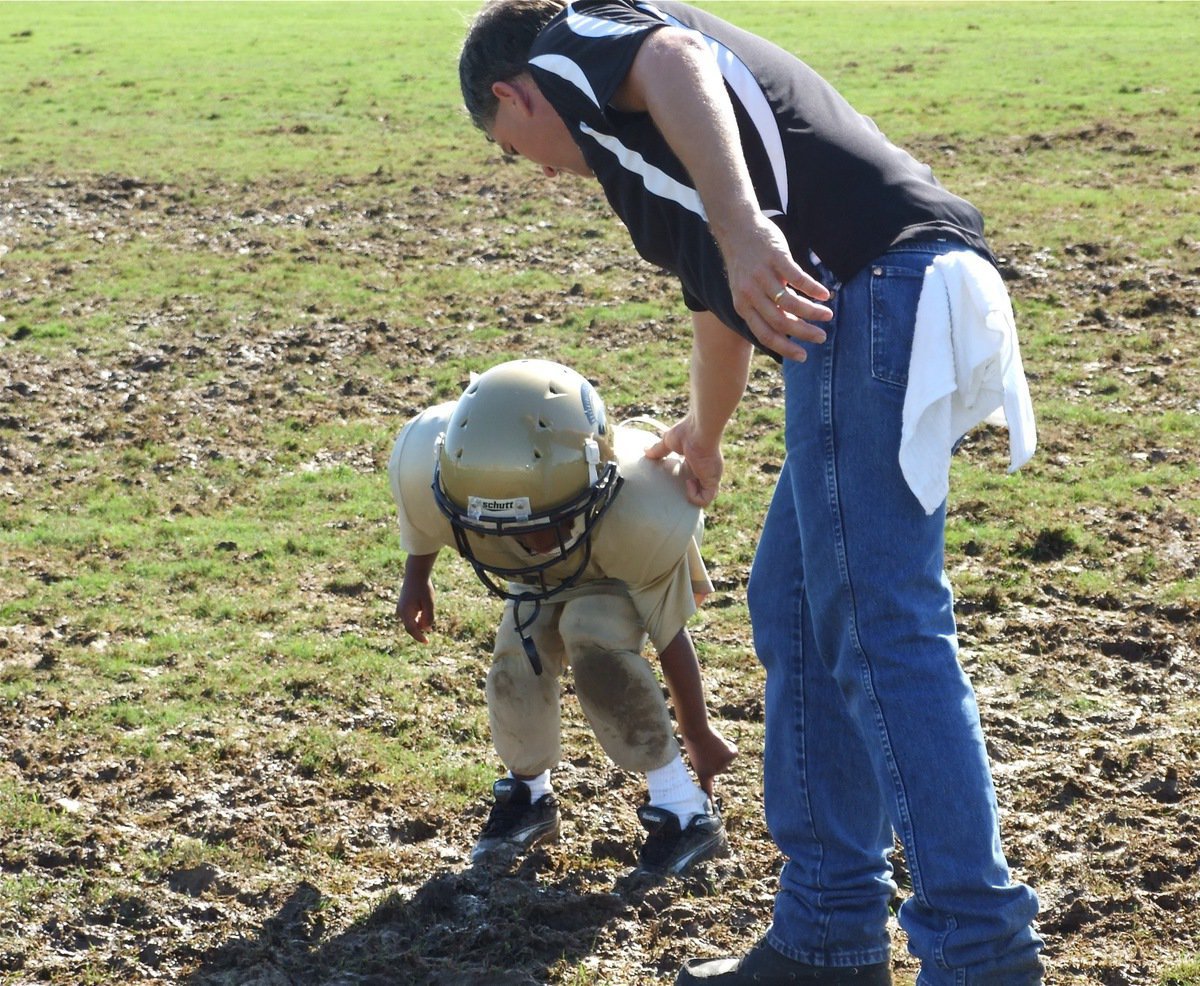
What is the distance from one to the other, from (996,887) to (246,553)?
4259mm

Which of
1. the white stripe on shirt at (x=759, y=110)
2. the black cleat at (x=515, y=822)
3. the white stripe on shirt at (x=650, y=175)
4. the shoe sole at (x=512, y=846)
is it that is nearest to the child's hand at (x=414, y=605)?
the black cleat at (x=515, y=822)

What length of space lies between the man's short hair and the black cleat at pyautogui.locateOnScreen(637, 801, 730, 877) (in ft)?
6.13

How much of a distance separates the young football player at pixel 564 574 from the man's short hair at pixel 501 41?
2.84 ft

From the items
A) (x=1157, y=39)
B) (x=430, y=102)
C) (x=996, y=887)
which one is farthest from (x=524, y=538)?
(x=1157, y=39)

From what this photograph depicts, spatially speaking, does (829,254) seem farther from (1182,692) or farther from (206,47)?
(206,47)

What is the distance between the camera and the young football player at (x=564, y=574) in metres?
3.62

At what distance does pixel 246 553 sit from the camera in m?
A: 6.31

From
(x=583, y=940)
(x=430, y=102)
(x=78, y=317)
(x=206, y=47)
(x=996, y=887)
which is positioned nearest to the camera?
(x=996, y=887)

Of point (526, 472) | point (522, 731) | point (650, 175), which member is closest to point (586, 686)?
point (522, 731)

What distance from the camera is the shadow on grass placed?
137 inches

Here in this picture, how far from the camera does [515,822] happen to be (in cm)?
406

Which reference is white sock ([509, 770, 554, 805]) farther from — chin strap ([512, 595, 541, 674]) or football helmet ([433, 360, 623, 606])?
football helmet ([433, 360, 623, 606])

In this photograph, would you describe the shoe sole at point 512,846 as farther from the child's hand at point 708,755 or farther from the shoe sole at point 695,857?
the child's hand at point 708,755

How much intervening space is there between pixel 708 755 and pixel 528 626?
60 cm
